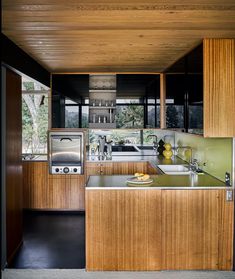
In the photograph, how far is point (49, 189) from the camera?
5871 millimetres

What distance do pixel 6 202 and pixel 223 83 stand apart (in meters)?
2.47

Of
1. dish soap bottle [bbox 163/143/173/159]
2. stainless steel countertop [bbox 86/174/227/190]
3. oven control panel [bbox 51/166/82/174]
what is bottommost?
oven control panel [bbox 51/166/82/174]

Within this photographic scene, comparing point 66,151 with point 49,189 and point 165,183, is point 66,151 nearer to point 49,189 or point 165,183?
point 49,189

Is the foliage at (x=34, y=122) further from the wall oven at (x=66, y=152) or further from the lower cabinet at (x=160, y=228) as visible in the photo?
the lower cabinet at (x=160, y=228)

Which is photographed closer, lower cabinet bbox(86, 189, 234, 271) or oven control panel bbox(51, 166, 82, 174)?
lower cabinet bbox(86, 189, 234, 271)

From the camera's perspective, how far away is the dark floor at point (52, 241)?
3795mm

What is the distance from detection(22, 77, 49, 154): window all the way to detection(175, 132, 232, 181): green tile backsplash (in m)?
2.74

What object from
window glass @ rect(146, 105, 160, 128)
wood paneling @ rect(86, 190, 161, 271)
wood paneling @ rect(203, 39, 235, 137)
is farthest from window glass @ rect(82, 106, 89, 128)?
wood paneling @ rect(203, 39, 235, 137)

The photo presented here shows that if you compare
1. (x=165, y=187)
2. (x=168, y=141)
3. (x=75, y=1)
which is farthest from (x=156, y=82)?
(x=75, y=1)

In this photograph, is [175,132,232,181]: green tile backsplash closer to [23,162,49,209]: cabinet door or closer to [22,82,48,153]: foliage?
[23,162,49,209]: cabinet door

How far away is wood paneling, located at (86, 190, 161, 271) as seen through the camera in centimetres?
342

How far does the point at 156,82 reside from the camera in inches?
233

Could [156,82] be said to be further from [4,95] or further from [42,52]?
[4,95]

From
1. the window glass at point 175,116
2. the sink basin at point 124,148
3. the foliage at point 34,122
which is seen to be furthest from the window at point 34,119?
the window glass at point 175,116
